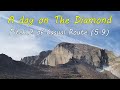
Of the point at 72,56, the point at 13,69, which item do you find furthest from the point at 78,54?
the point at 13,69

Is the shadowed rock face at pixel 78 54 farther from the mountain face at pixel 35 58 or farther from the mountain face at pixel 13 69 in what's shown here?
the mountain face at pixel 13 69

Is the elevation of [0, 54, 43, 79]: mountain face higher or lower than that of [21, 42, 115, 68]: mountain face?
lower

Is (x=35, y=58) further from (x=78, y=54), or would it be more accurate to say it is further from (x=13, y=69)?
(x=78, y=54)

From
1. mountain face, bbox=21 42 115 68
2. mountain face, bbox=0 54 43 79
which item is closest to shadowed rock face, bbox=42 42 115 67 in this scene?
mountain face, bbox=21 42 115 68

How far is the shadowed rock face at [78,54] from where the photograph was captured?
421 inches

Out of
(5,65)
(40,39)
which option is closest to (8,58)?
(5,65)

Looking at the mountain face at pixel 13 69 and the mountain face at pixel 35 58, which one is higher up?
the mountain face at pixel 35 58

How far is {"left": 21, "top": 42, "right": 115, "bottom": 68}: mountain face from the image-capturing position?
35.0 feet

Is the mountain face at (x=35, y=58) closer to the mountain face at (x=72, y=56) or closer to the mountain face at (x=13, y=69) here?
the mountain face at (x=72, y=56)

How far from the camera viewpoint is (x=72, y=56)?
10.8m

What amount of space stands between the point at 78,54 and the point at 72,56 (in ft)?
0.50

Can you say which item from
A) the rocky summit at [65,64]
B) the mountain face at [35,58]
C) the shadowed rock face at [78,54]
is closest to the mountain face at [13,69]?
the rocky summit at [65,64]

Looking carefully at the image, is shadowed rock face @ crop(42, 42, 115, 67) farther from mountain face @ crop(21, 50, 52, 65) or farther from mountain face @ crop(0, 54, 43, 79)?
mountain face @ crop(0, 54, 43, 79)
